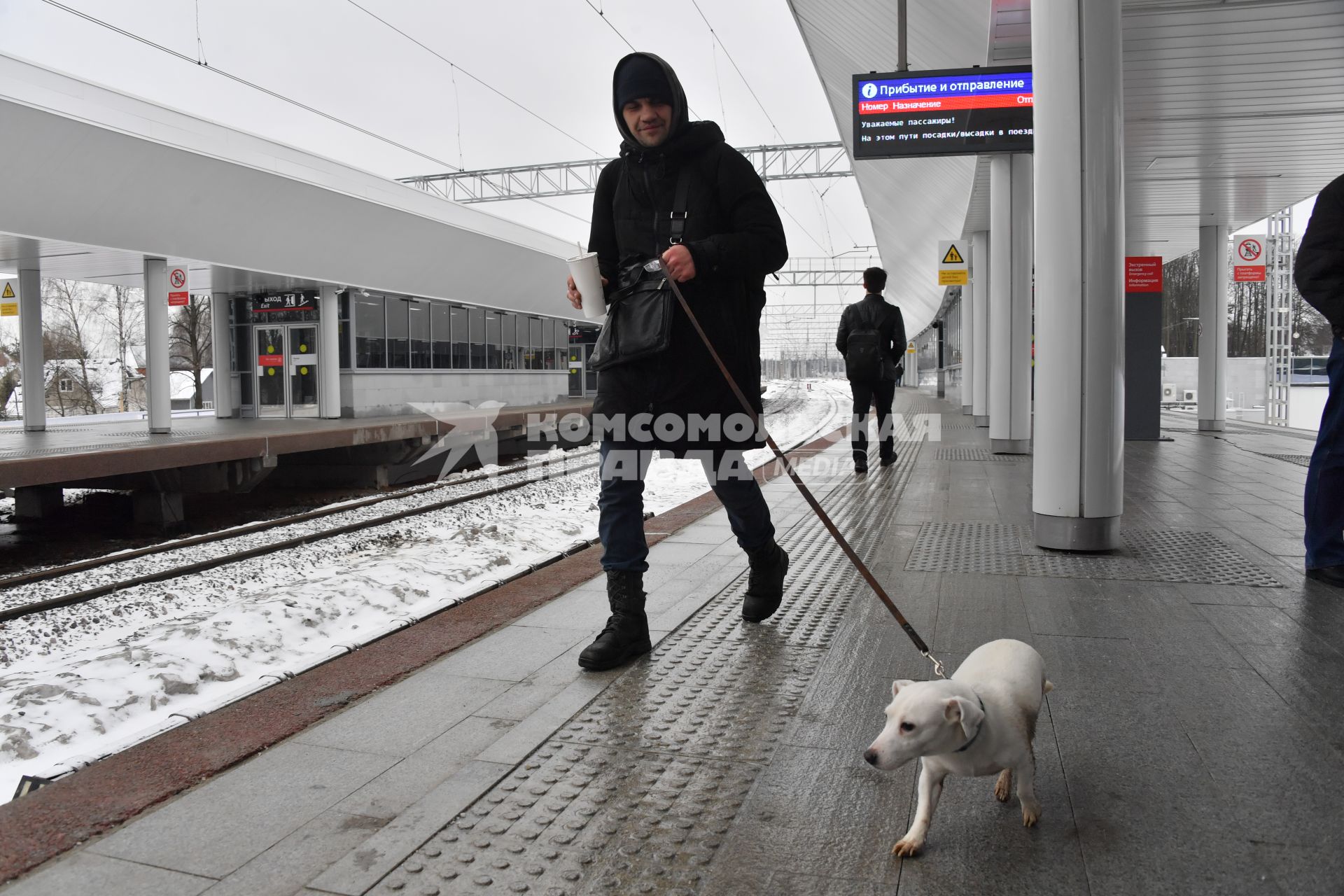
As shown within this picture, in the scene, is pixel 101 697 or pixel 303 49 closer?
pixel 101 697

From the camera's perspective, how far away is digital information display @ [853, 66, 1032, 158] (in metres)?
9.65

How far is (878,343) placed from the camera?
1022 cm

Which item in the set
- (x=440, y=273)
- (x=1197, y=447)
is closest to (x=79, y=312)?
(x=440, y=273)

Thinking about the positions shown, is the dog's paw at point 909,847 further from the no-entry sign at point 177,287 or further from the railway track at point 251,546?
the no-entry sign at point 177,287

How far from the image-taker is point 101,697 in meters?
3.92

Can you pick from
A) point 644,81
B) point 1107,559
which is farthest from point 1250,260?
point 644,81

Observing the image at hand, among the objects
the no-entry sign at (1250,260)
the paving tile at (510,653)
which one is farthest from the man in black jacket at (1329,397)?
the no-entry sign at (1250,260)

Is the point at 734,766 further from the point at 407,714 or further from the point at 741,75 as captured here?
the point at 741,75

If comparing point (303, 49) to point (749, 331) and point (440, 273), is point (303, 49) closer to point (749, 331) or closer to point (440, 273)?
point (440, 273)

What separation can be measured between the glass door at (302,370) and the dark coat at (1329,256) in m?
21.0

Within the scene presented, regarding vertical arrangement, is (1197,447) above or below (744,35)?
below

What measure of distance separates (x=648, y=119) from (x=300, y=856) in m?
2.50

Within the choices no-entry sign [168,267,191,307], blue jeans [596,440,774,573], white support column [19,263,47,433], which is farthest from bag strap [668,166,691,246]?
white support column [19,263,47,433]

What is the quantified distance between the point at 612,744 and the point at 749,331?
1.61 meters
